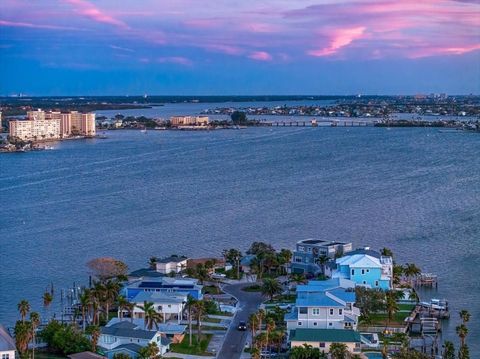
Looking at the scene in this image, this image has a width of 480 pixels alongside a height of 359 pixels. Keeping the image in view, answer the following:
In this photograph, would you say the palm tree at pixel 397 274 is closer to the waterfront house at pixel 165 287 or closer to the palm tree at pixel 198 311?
the waterfront house at pixel 165 287

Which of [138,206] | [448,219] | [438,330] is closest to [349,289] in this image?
[438,330]

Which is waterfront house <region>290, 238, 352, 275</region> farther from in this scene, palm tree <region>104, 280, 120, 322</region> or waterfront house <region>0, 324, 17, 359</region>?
waterfront house <region>0, 324, 17, 359</region>

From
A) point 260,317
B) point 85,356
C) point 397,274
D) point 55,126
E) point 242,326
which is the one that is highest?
point 55,126

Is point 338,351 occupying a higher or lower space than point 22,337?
lower

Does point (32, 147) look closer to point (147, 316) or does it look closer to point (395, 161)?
point (395, 161)

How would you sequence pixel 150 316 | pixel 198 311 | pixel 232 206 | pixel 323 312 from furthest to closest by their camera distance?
pixel 232 206 → pixel 323 312 → pixel 198 311 → pixel 150 316

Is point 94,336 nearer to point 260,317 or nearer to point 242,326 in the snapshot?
point 260,317

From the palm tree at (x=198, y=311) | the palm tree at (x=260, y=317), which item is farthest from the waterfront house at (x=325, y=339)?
the palm tree at (x=198, y=311)

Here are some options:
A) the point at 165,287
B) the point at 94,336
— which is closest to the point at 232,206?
the point at 165,287
